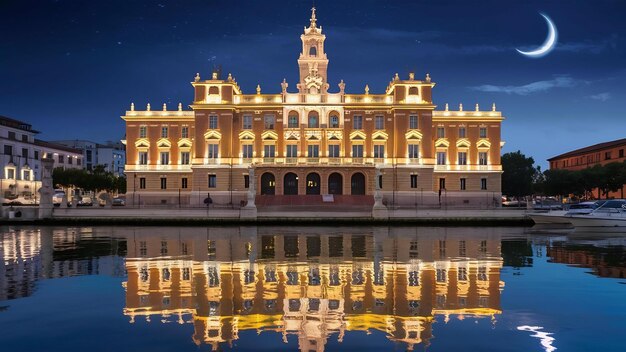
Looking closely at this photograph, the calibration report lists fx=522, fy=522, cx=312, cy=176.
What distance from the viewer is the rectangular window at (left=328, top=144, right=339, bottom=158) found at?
78.7 m

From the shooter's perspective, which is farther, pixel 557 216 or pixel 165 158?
pixel 165 158

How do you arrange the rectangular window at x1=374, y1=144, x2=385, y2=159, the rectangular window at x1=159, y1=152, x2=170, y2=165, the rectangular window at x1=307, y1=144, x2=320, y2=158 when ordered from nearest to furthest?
1. the rectangular window at x1=307, y1=144, x2=320, y2=158
2. the rectangular window at x1=374, y1=144, x2=385, y2=159
3. the rectangular window at x1=159, y1=152, x2=170, y2=165

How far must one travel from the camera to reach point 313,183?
254 feet

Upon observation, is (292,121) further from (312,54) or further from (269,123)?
(312,54)

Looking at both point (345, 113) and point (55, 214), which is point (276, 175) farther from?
point (55, 214)

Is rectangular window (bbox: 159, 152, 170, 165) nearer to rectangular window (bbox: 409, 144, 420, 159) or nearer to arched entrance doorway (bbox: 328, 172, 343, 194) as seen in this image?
arched entrance doorway (bbox: 328, 172, 343, 194)

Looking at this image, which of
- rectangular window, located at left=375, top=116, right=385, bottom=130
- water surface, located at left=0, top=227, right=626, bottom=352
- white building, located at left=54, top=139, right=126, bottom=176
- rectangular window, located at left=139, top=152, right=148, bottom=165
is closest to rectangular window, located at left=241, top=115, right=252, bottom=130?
rectangular window, located at left=139, top=152, right=148, bottom=165

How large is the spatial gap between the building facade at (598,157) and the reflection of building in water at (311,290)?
100989 millimetres

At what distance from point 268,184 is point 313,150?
8477mm

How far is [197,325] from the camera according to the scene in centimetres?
1244

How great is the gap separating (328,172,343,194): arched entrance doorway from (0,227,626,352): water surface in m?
49.9

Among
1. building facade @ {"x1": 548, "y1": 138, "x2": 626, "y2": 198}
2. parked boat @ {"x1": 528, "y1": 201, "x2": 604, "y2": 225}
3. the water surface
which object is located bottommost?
the water surface

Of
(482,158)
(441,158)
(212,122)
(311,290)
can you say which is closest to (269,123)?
(212,122)

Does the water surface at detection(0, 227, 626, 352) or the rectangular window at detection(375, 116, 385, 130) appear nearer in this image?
the water surface at detection(0, 227, 626, 352)
